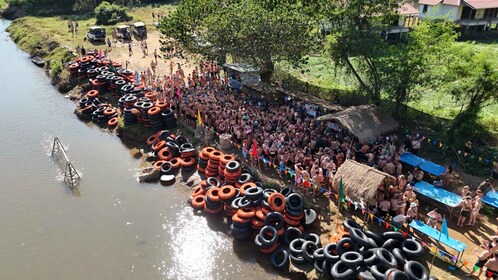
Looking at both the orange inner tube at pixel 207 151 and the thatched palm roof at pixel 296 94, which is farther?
the thatched palm roof at pixel 296 94

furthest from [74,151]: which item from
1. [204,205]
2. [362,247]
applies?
[362,247]

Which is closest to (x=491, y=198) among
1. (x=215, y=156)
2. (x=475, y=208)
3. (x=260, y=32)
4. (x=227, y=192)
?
(x=475, y=208)

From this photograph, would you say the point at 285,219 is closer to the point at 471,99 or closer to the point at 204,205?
the point at 204,205

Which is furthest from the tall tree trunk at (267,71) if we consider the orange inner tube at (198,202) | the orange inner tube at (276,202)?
the orange inner tube at (276,202)

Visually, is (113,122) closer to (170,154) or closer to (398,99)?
(170,154)

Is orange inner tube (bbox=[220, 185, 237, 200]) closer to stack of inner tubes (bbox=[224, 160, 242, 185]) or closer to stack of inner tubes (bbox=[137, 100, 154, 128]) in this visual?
stack of inner tubes (bbox=[224, 160, 242, 185])

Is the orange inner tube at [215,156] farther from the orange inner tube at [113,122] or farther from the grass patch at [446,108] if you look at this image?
the grass patch at [446,108]

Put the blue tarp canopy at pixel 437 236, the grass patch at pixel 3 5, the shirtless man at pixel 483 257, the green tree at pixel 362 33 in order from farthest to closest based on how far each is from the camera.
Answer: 1. the grass patch at pixel 3 5
2. the green tree at pixel 362 33
3. the blue tarp canopy at pixel 437 236
4. the shirtless man at pixel 483 257
